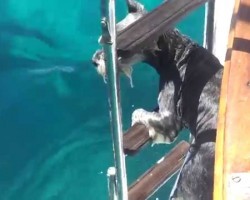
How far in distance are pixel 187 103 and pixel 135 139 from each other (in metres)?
0.42

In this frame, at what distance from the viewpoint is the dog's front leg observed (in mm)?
1895

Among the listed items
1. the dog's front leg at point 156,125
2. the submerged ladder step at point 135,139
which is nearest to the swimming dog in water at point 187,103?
the dog's front leg at point 156,125

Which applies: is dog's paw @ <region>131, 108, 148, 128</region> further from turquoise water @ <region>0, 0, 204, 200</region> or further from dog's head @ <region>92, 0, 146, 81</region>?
turquoise water @ <region>0, 0, 204, 200</region>

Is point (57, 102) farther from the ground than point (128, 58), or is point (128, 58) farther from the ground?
point (57, 102)

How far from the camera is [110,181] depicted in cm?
154

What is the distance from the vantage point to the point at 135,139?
1.66 meters

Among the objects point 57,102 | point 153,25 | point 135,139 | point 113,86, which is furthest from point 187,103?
point 57,102

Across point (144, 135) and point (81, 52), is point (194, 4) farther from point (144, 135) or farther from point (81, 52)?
point (81, 52)

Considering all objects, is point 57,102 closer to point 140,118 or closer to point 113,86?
point 140,118

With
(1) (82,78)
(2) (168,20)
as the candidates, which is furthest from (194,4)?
(1) (82,78)

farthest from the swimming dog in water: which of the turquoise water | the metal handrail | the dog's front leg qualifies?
the turquoise water

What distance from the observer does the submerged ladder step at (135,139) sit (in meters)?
1.59

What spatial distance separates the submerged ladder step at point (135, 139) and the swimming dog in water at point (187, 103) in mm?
101

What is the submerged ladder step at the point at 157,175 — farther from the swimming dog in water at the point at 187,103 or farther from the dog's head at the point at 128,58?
the dog's head at the point at 128,58
